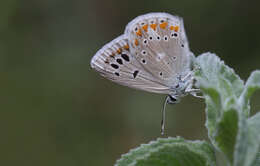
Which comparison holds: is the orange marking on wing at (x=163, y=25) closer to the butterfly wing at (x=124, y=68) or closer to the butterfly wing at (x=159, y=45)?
the butterfly wing at (x=159, y=45)

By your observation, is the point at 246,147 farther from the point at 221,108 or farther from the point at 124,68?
the point at 124,68

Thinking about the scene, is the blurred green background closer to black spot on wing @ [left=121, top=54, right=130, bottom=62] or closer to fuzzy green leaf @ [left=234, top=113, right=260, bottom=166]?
black spot on wing @ [left=121, top=54, right=130, bottom=62]

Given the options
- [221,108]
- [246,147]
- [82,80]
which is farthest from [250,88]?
[82,80]

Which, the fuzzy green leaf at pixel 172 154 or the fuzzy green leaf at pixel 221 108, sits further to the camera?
the fuzzy green leaf at pixel 172 154

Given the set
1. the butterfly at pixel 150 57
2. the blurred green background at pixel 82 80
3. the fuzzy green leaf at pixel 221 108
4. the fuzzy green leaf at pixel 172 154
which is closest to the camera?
the fuzzy green leaf at pixel 221 108

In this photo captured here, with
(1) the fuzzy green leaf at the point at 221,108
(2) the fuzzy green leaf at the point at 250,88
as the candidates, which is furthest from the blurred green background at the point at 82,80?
(2) the fuzzy green leaf at the point at 250,88

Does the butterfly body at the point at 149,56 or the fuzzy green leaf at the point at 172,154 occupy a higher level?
the butterfly body at the point at 149,56

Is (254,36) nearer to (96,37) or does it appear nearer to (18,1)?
(96,37)

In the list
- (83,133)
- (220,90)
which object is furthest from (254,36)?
(220,90)
